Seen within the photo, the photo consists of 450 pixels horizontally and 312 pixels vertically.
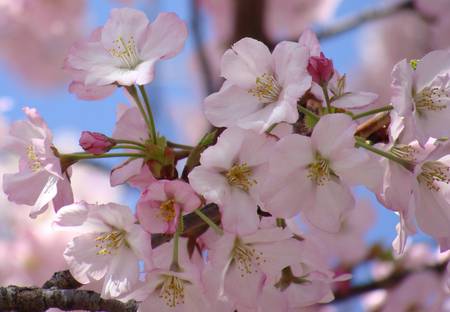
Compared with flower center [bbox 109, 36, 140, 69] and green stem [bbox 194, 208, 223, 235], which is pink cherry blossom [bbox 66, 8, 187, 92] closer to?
flower center [bbox 109, 36, 140, 69]

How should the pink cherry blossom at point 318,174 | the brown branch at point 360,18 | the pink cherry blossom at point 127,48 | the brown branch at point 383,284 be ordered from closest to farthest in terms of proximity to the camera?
1. the pink cherry blossom at point 318,174
2. the pink cherry blossom at point 127,48
3. the brown branch at point 383,284
4. the brown branch at point 360,18

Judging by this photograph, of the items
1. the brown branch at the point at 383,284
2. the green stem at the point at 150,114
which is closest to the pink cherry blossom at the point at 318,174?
the green stem at the point at 150,114

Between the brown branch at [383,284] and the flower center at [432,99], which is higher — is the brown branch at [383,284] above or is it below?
below

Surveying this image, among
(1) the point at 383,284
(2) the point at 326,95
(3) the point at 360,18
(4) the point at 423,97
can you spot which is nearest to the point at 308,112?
(2) the point at 326,95

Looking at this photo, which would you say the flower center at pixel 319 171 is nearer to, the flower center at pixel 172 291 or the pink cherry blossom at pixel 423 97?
the pink cherry blossom at pixel 423 97

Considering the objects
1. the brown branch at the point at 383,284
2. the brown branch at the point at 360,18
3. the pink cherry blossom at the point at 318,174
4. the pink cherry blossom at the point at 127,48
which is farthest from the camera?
the brown branch at the point at 360,18

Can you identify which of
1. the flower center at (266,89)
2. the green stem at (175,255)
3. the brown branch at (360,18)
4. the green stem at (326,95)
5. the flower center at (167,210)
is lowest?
the brown branch at (360,18)

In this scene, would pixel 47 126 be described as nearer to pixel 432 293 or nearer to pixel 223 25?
pixel 432 293

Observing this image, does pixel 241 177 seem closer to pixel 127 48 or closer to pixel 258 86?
pixel 258 86
